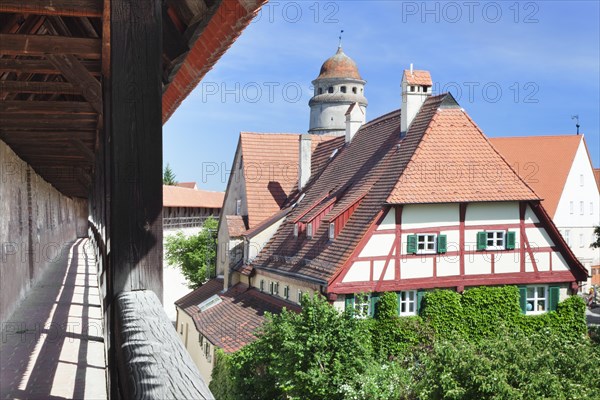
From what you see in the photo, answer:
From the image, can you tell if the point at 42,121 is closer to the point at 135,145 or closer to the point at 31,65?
the point at 31,65

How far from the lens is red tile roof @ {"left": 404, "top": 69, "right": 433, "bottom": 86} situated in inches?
928

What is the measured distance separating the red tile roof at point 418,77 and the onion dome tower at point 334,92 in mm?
42299

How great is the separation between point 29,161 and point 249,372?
6832mm

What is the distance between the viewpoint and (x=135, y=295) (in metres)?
2.79

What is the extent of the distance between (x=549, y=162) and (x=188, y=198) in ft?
95.2

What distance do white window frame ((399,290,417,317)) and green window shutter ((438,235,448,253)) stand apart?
4.87ft

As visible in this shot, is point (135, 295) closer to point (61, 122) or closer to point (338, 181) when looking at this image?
point (61, 122)

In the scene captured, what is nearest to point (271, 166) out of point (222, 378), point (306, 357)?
point (222, 378)

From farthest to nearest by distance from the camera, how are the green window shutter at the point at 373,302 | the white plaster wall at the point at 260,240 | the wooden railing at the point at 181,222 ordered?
the wooden railing at the point at 181,222 → the white plaster wall at the point at 260,240 → the green window shutter at the point at 373,302

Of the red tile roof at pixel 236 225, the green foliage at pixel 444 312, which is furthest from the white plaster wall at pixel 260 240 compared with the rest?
the green foliage at pixel 444 312

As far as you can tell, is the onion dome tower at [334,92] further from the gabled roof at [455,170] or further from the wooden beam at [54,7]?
the wooden beam at [54,7]

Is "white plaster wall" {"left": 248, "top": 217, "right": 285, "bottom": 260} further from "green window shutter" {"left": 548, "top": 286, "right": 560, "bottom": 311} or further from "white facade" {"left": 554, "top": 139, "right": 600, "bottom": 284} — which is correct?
"white facade" {"left": 554, "top": 139, "right": 600, "bottom": 284}

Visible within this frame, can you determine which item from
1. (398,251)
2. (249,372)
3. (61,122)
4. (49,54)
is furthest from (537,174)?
(49,54)

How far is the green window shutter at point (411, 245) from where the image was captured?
66.6 feet
